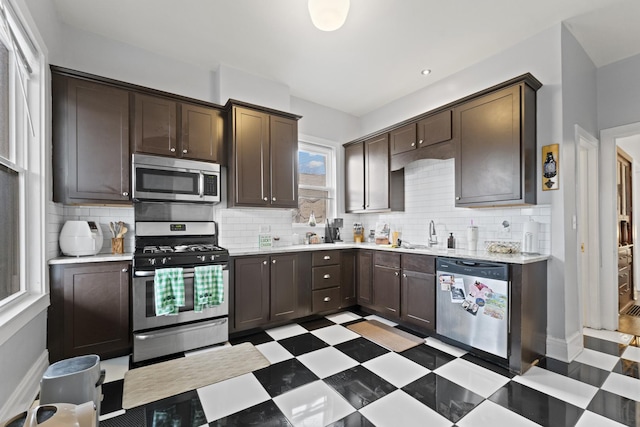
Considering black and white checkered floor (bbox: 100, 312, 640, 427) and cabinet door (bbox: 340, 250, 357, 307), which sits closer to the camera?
black and white checkered floor (bbox: 100, 312, 640, 427)

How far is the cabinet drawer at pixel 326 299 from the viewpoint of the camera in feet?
12.1

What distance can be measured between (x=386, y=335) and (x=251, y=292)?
1.50m

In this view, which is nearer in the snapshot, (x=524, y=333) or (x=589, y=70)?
(x=524, y=333)

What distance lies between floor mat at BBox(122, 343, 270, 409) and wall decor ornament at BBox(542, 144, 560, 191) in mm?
2983

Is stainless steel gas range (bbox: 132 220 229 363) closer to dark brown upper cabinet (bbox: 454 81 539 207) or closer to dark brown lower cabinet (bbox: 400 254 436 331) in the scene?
dark brown lower cabinet (bbox: 400 254 436 331)

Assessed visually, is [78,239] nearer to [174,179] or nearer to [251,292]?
[174,179]

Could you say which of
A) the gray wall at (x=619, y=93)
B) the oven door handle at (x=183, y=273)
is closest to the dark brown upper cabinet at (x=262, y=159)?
the oven door handle at (x=183, y=273)

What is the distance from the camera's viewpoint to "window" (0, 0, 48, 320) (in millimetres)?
1922

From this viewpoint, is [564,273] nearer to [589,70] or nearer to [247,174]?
[589,70]

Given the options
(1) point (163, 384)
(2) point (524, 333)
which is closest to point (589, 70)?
(2) point (524, 333)

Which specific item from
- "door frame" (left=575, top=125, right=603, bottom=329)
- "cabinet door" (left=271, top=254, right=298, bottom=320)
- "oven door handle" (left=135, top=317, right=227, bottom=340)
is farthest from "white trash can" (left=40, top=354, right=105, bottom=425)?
"door frame" (left=575, top=125, right=603, bottom=329)

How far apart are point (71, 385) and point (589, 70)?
17.1 feet

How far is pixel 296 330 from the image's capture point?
3.36 meters

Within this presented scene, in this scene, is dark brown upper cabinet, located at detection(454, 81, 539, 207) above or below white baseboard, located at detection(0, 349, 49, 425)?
above
